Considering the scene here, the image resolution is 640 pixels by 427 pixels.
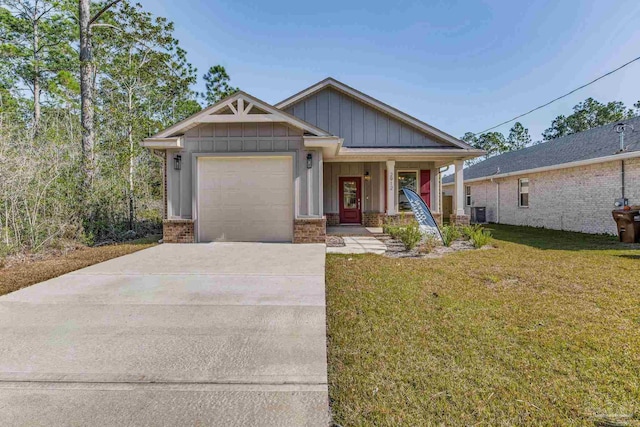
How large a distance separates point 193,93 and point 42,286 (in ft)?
75.3

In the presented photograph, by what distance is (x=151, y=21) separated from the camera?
52.5ft

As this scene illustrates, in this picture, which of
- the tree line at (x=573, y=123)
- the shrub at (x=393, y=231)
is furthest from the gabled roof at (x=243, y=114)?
the tree line at (x=573, y=123)

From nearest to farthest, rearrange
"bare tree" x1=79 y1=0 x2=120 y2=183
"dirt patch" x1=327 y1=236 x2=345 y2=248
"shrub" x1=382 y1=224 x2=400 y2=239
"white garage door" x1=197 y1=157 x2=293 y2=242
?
"dirt patch" x1=327 y1=236 x2=345 y2=248, "white garage door" x1=197 y1=157 x2=293 y2=242, "shrub" x1=382 y1=224 x2=400 y2=239, "bare tree" x1=79 y1=0 x2=120 y2=183

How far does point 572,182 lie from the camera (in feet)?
42.1

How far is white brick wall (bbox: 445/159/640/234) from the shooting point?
36.0 feet

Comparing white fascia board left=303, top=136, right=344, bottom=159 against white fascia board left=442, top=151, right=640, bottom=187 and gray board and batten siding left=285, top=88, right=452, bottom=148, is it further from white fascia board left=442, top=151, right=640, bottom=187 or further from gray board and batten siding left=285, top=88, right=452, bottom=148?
white fascia board left=442, top=151, right=640, bottom=187

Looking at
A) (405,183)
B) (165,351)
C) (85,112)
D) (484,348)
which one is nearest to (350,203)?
(405,183)

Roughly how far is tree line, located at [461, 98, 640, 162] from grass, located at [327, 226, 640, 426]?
3744cm

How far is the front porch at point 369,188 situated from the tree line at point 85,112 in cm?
760

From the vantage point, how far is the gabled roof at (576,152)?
36.6 feet

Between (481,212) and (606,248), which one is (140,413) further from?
(481,212)

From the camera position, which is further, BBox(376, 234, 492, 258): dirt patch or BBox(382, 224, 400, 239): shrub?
BBox(382, 224, 400, 239): shrub

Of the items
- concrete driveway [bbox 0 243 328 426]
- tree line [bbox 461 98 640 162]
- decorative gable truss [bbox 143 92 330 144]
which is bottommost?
concrete driveway [bbox 0 243 328 426]

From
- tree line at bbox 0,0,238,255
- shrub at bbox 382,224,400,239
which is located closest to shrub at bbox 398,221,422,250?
shrub at bbox 382,224,400,239
